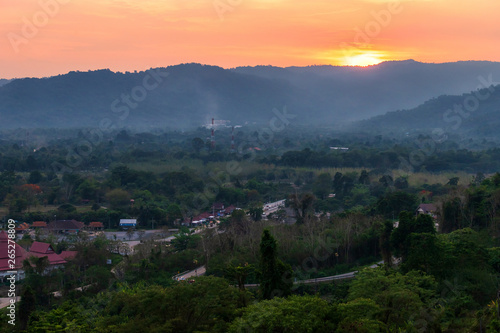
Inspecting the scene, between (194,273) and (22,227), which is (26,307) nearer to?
(194,273)

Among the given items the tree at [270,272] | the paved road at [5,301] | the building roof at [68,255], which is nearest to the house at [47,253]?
the building roof at [68,255]

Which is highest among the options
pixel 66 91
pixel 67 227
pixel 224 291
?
pixel 66 91

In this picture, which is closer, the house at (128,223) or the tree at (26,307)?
the tree at (26,307)

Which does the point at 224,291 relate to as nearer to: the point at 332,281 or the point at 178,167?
the point at 332,281

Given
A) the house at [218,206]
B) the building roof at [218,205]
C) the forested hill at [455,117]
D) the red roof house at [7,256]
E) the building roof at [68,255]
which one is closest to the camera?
the red roof house at [7,256]

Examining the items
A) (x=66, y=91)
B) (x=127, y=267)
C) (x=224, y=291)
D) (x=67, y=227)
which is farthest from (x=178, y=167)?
(x=66, y=91)

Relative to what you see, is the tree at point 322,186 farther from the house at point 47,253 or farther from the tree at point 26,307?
the tree at point 26,307

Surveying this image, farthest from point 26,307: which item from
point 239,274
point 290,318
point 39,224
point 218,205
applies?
point 218,205
